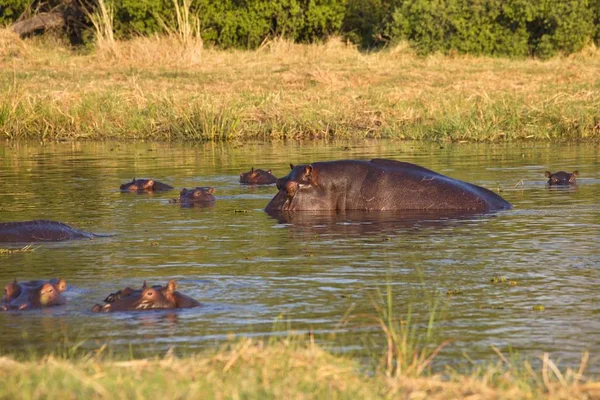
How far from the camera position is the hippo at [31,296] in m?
6.21

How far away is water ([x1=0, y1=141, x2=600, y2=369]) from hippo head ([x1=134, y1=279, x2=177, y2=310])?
8 cm

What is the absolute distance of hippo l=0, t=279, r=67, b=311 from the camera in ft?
20.4

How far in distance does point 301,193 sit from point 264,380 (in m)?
5.79

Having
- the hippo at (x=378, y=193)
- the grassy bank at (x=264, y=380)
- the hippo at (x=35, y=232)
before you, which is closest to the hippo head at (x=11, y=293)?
the grassy bank at (x=264, y=380)

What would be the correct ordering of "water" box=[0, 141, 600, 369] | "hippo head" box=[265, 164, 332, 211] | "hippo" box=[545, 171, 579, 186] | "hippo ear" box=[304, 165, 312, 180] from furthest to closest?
"hippo" box=[545, 171, 579, 186] → "hippo head" box=[265, 164, 332, 211] → "hippo ear" box=[304, 165, 312, 180] → "water" box=[0, 141, 600, 369]

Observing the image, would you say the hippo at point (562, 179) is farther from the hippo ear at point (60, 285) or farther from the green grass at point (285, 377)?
the green grass at point (285, 377)

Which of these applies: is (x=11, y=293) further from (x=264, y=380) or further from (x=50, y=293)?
(x=264, y=380)

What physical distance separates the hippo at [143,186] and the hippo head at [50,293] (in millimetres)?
5565

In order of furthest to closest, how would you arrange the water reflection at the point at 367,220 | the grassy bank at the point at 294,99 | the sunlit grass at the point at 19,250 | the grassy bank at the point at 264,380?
the grassy bank at the point at 294,99 < the water reflection at the point at 367,220 < the sunlit grass at the point at 19,250 < the grassy bank at the point at 264,380

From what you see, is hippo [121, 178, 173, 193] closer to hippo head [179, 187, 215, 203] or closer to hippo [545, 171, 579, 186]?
hippo head [179, 187, 215, 203]

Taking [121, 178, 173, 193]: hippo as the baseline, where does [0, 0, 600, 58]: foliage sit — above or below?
above

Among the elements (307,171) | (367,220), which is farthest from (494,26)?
(367,220)

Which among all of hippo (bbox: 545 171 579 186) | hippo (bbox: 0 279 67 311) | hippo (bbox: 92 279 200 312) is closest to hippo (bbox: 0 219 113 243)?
hippo (bbox: 0 279 67 311)

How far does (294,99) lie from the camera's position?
19.6 meters
